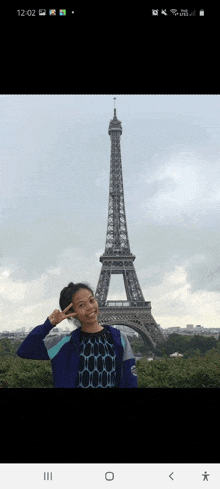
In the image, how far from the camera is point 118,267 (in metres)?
17.1

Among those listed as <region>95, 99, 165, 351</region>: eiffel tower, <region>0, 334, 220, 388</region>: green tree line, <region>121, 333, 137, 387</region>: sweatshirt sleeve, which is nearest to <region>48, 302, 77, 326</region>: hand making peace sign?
<region>121, 333, 137, 387</region>: sweatshirt sleeve

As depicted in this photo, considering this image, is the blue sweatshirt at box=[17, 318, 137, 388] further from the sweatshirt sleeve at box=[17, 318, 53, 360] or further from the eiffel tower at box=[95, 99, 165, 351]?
the eiffel tower at box=[95, 99, 165, 351]

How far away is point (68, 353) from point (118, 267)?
11.2m

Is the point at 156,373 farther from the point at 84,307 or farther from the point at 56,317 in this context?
the point at 56,317

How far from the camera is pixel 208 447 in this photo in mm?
6246

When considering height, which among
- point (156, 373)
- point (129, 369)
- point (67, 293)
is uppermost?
point (67, 293)

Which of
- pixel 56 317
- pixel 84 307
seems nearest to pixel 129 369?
pixel 84 307

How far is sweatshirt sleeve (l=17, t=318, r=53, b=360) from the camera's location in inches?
221

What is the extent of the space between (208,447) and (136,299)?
11.3m

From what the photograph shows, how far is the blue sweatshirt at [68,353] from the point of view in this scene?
5.65 metres

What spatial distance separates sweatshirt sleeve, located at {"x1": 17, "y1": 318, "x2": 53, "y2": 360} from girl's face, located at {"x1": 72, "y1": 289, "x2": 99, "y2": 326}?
1.70ft
